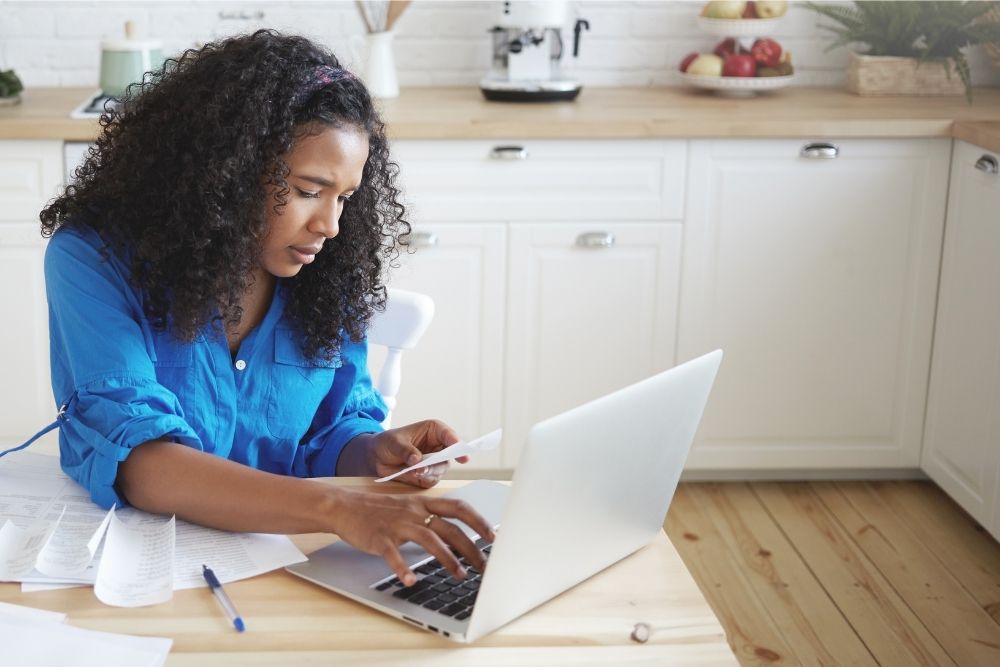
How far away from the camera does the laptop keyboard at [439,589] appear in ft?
3.69

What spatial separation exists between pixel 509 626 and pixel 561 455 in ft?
0.60

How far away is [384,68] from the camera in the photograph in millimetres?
3195

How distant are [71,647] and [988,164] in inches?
92.7

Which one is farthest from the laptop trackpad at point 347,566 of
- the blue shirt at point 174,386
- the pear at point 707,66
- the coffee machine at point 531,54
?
the pear at point 707,66

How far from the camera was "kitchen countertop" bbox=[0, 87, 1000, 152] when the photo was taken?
285 cm

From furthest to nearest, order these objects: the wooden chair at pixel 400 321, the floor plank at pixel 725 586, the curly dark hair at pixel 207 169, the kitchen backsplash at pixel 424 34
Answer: the kitchen backsplash at pixel 424 34 → the floor plank at pixel 725 586 → the wooden chair at pixel 400 321 → the curly dark hair at pixel 207 169

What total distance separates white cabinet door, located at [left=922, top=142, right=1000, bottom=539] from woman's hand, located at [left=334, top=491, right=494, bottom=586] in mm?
1928

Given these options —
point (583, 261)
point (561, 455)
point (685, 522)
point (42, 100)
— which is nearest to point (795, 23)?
point (583, 261)

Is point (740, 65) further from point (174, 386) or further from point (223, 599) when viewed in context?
point (223, 599)

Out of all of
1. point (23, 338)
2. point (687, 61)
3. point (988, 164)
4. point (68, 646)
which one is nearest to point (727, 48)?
point (687, 61)

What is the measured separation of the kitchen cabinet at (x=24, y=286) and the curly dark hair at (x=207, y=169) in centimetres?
142

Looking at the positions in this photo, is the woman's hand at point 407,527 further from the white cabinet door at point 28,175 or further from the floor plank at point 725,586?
the white cabinet door at point 28,175

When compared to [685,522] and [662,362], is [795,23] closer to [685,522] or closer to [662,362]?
[662,362]

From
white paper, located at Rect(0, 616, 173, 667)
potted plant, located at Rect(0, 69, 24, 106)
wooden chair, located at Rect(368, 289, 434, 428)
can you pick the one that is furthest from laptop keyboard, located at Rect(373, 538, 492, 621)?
potted plant, located at Rect(0, 69, 24, 106)
